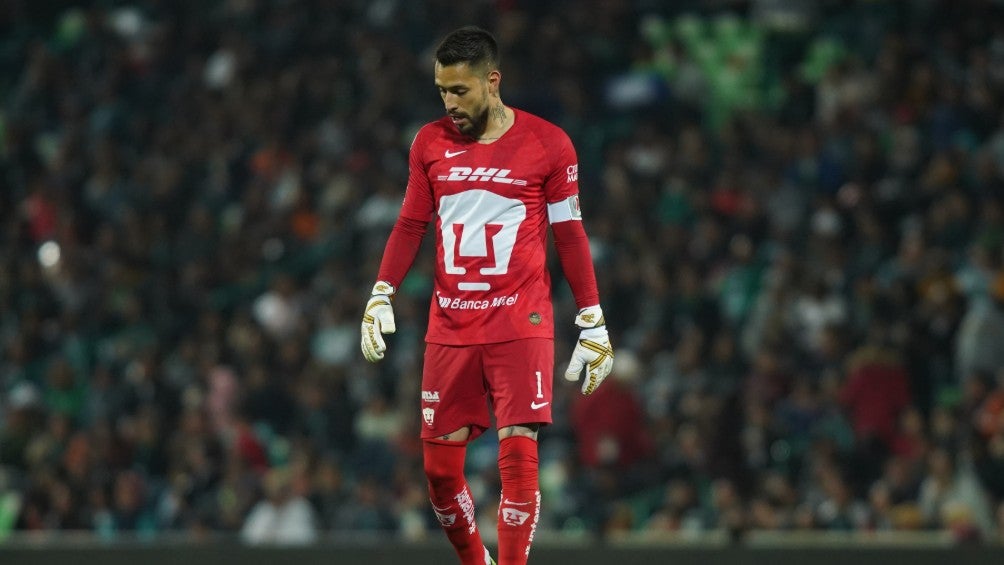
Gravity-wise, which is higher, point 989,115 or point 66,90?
point 66,90

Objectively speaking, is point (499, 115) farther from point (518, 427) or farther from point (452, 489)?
point (452, 489)

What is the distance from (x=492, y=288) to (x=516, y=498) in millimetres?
925

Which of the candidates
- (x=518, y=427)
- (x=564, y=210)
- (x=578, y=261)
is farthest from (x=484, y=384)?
(x=564, y=210)

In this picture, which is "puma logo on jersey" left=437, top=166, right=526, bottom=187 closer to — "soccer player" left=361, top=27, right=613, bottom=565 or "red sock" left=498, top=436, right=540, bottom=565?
"soccer player" left=361, top=27, right=613, bottom=565

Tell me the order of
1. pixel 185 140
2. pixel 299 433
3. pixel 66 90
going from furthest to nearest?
pixel 66 90 < pixel 185 140 < pixel 299 433

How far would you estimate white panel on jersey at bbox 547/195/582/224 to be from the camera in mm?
6871

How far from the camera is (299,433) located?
13500 millimetres

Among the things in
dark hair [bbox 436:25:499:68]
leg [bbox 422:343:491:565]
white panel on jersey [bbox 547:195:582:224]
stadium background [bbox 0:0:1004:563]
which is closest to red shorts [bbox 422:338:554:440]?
leg [bbox 422:343:491:565]

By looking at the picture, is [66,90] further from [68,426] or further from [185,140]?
[68,426]

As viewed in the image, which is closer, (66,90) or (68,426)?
(68,426)

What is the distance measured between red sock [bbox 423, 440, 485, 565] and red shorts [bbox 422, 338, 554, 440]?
3.4 inches

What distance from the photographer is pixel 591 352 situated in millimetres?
6777

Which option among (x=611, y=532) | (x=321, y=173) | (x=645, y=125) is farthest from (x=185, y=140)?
(x=611, y=532)

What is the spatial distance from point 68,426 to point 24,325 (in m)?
1.70
